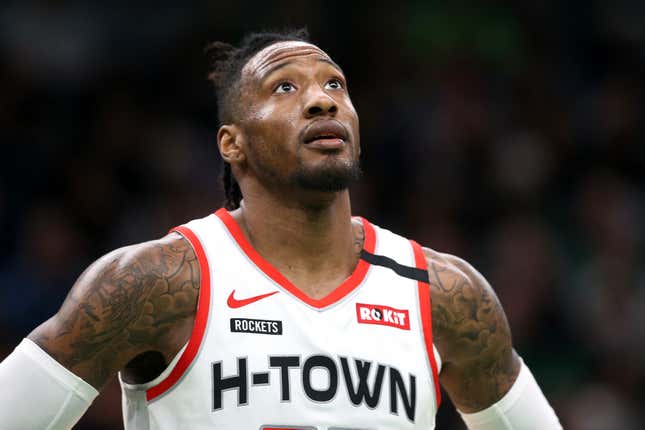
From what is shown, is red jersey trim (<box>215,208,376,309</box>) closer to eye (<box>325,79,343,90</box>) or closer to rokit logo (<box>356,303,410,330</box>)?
rokit logo (<box>356,303,410,330</box>)

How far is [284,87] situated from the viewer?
4.38m

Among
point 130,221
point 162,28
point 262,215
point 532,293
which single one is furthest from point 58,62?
point 262,215

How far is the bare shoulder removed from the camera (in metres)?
3.80

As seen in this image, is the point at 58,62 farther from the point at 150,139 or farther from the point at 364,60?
the point at 364,60

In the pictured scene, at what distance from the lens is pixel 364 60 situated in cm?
1016

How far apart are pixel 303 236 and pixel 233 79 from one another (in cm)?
73

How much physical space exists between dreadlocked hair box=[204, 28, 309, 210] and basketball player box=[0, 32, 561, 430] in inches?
0.5

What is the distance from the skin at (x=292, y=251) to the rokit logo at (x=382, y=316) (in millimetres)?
135

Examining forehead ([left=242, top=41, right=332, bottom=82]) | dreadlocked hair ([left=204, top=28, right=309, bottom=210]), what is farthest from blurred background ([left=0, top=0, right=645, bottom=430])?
forehead ([left=242, top=41, right=332, bottom=82])

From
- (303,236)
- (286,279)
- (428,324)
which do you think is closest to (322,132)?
(303,236)

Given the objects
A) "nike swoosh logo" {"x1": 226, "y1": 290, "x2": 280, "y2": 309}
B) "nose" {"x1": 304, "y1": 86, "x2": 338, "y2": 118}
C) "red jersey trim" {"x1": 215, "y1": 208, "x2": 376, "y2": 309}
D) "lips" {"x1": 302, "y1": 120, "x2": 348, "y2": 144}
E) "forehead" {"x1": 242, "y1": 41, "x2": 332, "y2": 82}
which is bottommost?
"nike swoosh logo" {"x1": 226, "y1": 290, "x2": 280, "y2": 309}

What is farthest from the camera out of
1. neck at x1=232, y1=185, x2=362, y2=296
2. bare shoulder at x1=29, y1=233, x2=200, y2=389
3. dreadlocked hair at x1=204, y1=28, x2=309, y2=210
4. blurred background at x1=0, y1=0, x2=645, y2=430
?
blurred background at x1=0, y1=0, x2=645, y2=430

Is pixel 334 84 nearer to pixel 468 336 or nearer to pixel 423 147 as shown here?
pixel 468 336

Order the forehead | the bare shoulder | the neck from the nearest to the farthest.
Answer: the bare shoulder → the neck → the forehead
